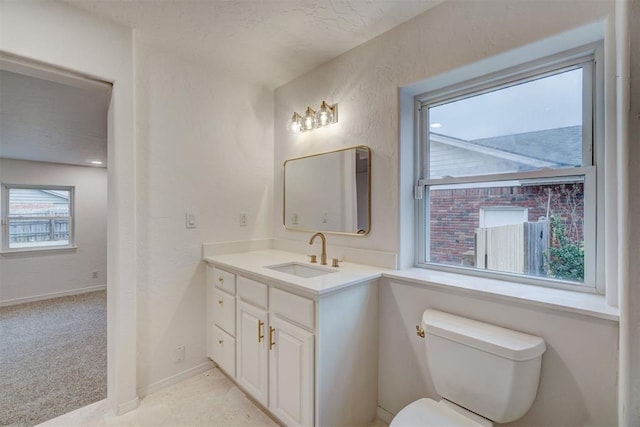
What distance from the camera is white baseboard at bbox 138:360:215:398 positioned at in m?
1.89

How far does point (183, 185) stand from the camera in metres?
2.09

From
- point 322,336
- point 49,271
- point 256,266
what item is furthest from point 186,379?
point 49,271

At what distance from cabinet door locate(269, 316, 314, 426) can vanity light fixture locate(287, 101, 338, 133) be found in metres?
1.39

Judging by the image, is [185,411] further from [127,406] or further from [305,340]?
[305,340]

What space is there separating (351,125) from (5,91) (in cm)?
252

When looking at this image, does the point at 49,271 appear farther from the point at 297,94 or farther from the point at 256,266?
the point at 297,94

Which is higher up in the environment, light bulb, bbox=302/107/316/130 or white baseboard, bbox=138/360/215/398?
light bulb, bbox=302/107/316/130

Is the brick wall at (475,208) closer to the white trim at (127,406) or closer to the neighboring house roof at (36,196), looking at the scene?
the white trim at (127,406)

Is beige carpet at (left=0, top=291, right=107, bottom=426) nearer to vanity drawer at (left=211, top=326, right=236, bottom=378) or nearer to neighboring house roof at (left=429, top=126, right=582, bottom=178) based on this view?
vanity drawer at (left=211, top=326, right=236, bottom=378)

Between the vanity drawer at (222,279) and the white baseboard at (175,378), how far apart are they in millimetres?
652

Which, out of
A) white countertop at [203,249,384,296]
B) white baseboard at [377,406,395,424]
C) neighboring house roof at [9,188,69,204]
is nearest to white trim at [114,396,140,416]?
white countertop at [203,249,384,296]

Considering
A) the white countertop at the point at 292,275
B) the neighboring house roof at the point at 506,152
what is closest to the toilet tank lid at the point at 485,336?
the white countertop at the point at 292,275

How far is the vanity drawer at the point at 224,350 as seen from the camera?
1.91 m

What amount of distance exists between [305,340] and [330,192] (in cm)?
110
